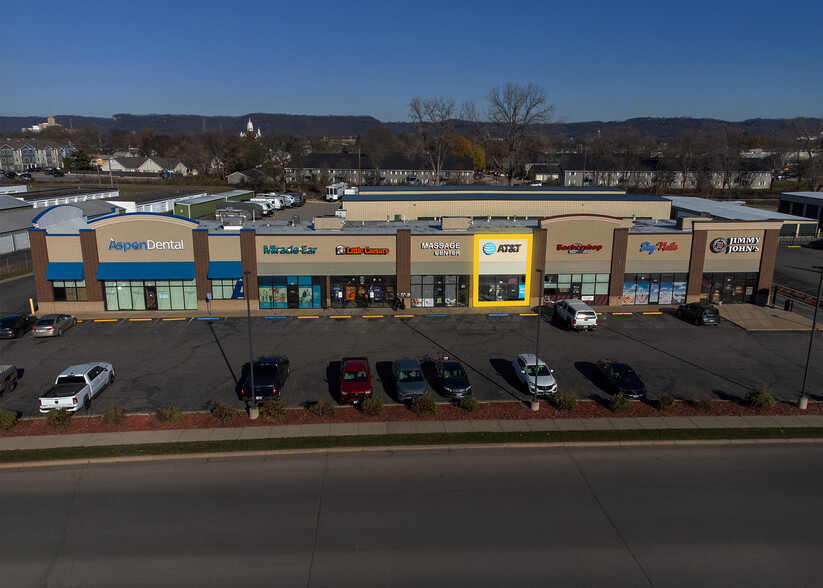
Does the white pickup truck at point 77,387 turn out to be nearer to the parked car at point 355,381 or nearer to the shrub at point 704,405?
the parked car at point 355,381

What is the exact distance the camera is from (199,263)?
38.0 metres

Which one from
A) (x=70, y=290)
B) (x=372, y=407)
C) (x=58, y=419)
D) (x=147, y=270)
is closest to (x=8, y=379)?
(x=58, y=419)

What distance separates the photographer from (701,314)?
36.3 meters

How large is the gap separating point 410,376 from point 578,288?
19598 mm

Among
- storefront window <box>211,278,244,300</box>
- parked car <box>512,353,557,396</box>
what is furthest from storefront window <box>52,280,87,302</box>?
parked car <box>512,353,557,396</box>

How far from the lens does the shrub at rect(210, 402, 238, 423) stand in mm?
23203

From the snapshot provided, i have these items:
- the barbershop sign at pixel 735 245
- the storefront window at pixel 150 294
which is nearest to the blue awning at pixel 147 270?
the storefront window at pixel 150 294

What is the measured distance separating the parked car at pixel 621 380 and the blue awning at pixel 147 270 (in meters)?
27.1

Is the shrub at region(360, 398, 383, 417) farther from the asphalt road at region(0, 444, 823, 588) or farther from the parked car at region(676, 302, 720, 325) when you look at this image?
the parked car at region(676, 302, 720, 325)

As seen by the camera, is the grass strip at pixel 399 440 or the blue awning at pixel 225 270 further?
the blue awning at pixel 225 270

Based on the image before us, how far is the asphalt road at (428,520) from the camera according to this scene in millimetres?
14773

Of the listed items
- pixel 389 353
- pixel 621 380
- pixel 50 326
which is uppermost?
pixel 50 326

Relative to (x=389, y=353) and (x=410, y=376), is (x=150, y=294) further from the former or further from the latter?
(x=410, y=376)

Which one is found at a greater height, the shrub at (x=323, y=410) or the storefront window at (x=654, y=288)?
the storefront window at (x=654, y=288)
